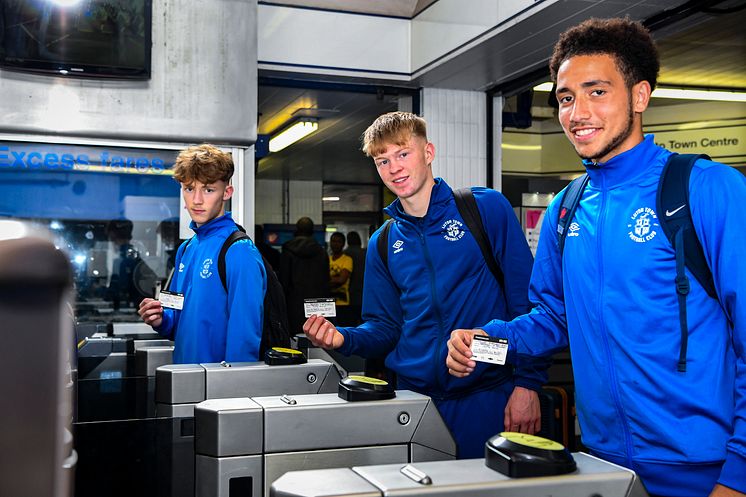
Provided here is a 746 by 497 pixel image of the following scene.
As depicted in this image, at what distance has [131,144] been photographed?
4266 mm

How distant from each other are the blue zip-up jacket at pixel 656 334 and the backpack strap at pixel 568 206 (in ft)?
0.21

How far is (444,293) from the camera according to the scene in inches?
84.7

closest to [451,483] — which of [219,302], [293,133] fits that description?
[219,302]

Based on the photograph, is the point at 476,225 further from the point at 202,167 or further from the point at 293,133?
the point at 293,133

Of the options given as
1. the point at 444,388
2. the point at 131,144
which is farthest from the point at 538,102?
the point at 444,388

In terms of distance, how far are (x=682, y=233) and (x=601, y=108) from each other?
31cm

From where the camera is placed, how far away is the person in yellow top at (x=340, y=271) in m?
9.24

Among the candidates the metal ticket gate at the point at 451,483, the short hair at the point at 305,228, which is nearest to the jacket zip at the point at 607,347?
the metal ticket gate at the point at 451,483

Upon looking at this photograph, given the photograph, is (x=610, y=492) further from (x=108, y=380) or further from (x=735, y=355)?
(x=108, y=380)

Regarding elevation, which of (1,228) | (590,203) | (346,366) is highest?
(590,203)

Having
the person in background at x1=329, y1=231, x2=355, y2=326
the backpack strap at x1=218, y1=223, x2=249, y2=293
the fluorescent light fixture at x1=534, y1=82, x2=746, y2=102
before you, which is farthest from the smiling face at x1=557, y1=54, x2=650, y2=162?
the person in background at x1=329, y1=231, x2=355, y2=326

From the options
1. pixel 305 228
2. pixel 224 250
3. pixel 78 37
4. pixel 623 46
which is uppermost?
pixel 78 37

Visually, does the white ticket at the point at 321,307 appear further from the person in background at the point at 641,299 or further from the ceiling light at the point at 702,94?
the ceiling light at the point at 702,94

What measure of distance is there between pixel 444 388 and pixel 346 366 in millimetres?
1394
